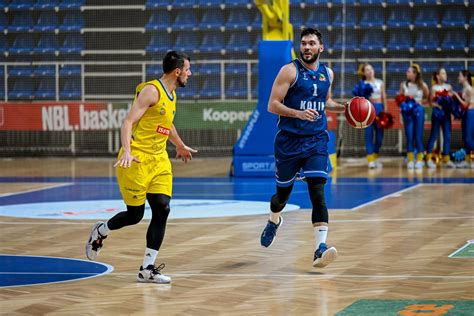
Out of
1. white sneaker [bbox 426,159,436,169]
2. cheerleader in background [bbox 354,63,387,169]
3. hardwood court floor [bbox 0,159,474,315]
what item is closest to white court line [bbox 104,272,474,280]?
hardwood court floor [bbox 0,159,474,315]

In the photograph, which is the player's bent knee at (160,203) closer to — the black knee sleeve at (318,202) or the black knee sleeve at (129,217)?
the black knee sleeve at (129,217)

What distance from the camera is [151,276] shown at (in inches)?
317

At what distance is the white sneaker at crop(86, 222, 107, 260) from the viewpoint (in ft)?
28.6

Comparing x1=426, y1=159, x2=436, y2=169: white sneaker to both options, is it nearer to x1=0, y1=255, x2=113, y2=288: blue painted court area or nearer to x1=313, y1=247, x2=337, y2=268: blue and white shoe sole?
x1=0, y1=255, x2=113, y2=288: blue painted court area

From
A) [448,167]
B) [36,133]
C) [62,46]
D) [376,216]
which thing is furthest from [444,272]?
[62,46]

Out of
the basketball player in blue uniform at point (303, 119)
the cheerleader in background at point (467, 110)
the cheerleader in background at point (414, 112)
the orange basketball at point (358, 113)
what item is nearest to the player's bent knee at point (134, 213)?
the basketball player in blue uniform at point (303, 119)

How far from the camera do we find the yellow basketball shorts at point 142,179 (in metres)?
8.25

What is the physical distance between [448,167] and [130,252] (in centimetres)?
1234

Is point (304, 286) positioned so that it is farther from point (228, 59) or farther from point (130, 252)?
point (228, 59)

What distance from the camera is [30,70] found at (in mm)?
Result: 25859

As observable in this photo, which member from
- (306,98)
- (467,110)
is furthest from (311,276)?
(467,110)

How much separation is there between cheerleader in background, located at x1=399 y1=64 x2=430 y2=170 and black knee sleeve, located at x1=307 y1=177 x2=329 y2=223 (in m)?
11.6

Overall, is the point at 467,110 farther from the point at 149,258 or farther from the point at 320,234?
the point at 149,258

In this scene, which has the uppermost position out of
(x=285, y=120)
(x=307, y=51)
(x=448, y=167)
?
(x=307, y=51)
